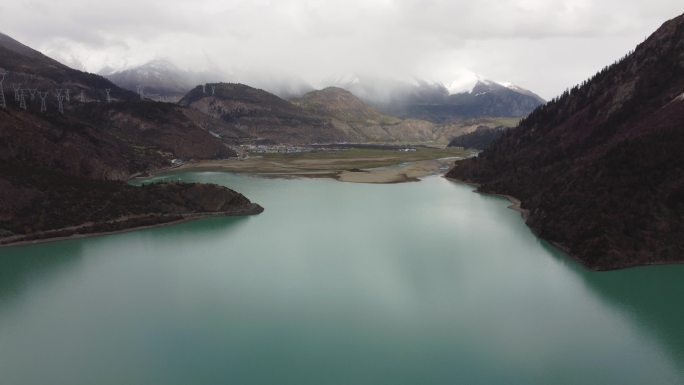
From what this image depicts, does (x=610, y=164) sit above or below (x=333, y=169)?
above

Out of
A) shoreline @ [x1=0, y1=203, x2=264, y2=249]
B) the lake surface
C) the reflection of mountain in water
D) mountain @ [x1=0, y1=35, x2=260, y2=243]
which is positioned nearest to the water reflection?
the lake surface

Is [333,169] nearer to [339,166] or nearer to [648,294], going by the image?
[339,166]

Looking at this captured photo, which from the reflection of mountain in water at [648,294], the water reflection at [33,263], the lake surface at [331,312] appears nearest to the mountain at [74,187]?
the water reflection at [33,263]

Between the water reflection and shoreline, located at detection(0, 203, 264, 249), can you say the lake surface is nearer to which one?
the water reflection

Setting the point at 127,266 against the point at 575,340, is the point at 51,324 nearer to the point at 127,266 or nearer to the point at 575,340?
the point at 127,266

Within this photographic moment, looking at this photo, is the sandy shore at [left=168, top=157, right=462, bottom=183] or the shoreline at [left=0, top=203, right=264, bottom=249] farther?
the sandy shore at [left=168, top=157, right=462, bottom=183]

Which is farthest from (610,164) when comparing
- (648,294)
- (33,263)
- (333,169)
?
(333,169)

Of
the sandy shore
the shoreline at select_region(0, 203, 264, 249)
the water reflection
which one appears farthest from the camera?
the sandy shore
